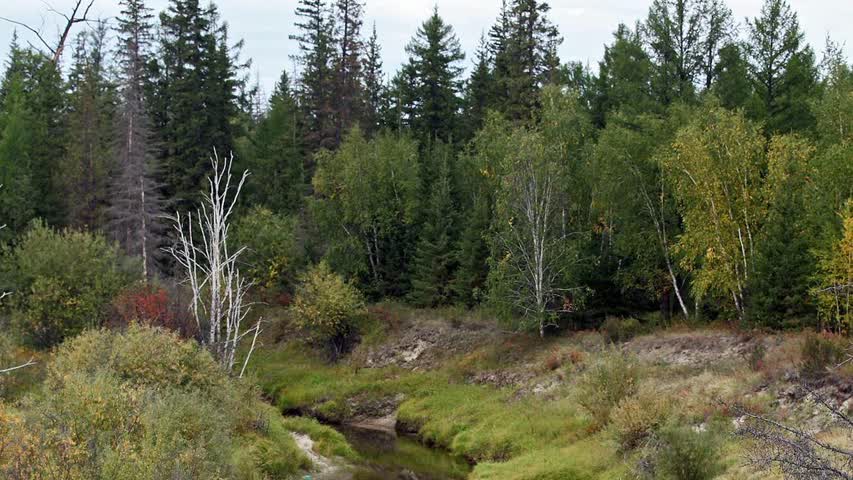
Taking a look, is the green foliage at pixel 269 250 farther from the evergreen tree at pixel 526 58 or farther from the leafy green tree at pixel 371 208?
the evergreen tree at pixel 526 58

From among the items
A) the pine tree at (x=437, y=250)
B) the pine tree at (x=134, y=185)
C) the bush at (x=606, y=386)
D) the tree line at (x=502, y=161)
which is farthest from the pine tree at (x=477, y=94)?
the bush at (x=606, y=386)

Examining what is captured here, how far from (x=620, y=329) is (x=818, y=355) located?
1179 cm

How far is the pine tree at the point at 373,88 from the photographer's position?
6231cm

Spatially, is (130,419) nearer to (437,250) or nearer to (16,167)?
(437,250)

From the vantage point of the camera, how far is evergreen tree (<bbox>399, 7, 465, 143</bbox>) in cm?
5878

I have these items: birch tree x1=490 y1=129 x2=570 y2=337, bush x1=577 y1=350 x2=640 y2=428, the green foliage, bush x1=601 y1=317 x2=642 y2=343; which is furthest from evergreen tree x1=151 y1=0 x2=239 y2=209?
bush x1=577 y1=350 x2=640 y2=428

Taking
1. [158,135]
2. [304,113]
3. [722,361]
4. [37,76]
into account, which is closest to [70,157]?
[158,135]

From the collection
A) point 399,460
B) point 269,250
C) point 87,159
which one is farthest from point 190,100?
point 399,460

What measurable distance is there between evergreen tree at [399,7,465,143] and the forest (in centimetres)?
27

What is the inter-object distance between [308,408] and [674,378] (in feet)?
62.2

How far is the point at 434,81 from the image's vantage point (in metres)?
58.8

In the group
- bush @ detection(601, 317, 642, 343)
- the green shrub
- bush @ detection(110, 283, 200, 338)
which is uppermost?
bush @ detection(110, 283, 200, 338)

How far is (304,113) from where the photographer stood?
61.8 metres

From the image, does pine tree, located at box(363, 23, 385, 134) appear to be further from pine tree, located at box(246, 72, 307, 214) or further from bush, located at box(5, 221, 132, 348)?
bush, located at box(5, 221, 132, 348)
